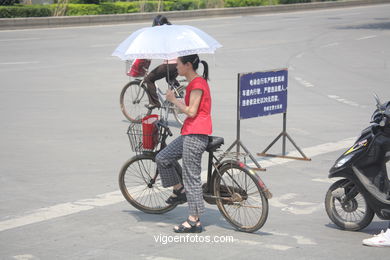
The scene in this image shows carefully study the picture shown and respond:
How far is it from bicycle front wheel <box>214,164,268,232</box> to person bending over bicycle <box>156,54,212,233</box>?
229mm

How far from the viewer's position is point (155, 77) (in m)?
11.8

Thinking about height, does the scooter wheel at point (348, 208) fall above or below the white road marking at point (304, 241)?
above

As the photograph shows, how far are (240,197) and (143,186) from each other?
4.39ft

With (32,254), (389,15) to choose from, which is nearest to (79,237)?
(32,254)

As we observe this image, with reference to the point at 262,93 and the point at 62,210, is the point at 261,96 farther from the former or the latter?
the point at 62,210

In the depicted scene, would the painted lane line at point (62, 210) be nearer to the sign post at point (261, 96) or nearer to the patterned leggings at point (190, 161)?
the patterned leggings at point (190, 161)

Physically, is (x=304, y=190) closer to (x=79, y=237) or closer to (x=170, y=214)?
(x=170, y=214)

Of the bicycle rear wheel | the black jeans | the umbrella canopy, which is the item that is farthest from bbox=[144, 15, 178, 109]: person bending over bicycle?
the umbrella canopy

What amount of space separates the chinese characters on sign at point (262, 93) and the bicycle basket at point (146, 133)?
239 cm

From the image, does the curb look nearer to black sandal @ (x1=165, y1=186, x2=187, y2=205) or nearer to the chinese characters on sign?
the chinese characters on sign

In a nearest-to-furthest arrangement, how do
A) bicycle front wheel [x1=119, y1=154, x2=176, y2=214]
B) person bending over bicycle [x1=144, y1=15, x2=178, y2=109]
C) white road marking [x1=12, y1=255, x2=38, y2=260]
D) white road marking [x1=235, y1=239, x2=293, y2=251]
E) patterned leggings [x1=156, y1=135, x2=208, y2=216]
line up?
white road marking [x1=12, y1=255, x2=38, y2=260], white road marking [x1=235, y1=239, x2=293, y2=251], patterned leggings [x1=156, y1=135, x2=208, y2=216], bicycle front wheel [x1=119, y1=154, x2=176, y2=214], person bending over bicycle [x1=144, y1=15, x2=178, y2=109]

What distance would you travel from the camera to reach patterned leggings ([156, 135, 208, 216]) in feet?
21.8

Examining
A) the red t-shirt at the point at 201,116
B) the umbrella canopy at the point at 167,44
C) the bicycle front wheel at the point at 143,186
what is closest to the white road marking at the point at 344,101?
the bicycle front wheel at the point at 143,186

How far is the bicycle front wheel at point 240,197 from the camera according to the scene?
6.61 m
